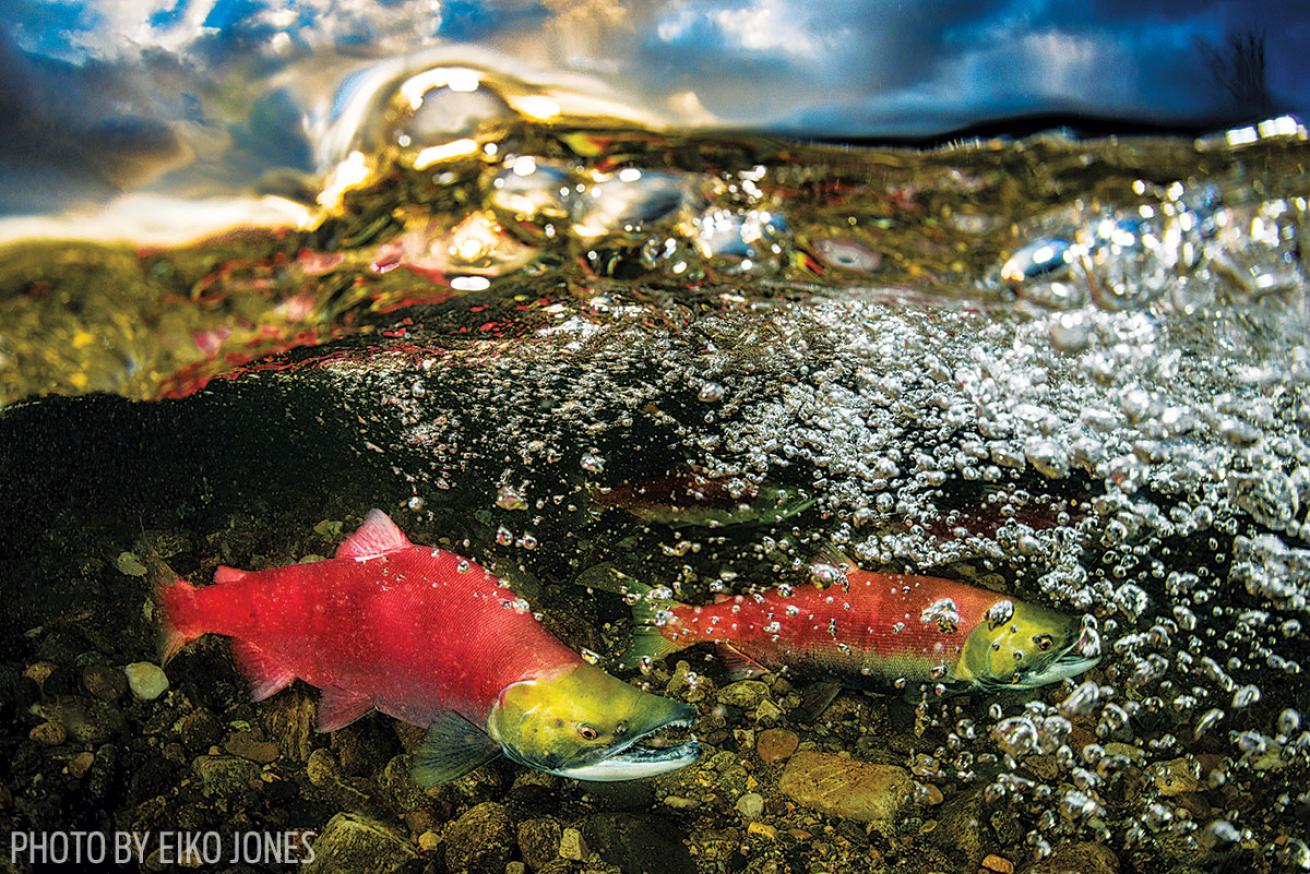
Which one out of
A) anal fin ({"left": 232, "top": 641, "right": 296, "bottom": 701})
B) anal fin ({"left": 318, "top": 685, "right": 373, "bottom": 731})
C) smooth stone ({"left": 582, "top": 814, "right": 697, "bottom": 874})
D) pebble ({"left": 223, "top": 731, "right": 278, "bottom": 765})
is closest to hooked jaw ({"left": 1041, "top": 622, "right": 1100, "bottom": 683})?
smooth stone ({"left": 582, "top": 814, "right": 697, "bottom": 874})

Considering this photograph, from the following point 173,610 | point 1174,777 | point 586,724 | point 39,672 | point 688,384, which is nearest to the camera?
point 586,724

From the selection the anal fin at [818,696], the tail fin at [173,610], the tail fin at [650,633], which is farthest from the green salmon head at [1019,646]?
the tail fin at [173,610]

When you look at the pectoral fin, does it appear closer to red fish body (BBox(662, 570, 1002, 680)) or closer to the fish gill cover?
the fish gill cover

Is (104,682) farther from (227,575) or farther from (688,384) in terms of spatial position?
(688,384)

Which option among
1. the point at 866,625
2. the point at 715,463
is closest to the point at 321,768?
the point at 866,625

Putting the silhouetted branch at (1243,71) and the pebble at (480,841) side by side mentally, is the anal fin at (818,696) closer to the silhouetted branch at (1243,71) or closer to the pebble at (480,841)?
the pebble at (480,841)

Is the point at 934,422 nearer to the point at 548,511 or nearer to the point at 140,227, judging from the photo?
the point at 548,511

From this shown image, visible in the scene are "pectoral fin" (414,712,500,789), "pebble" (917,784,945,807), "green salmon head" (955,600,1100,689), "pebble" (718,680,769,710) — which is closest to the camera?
"pectoral fin" (414,712,500,789)
